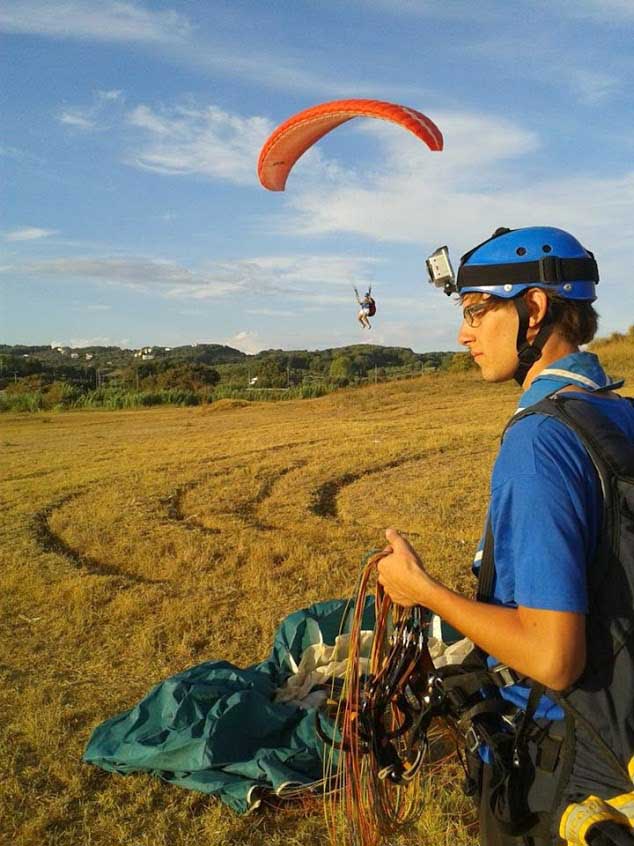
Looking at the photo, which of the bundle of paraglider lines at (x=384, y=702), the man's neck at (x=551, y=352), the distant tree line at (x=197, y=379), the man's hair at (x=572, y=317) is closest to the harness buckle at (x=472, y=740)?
the bundle of paraglider lines at (x=384, y=702)

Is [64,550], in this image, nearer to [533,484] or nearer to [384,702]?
[384,702]

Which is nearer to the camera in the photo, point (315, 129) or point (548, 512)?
point (548, 512)

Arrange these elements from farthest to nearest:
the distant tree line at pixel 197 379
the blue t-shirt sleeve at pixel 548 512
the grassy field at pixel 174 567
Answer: the distant tree line at pixel 197 379, the grassy field at pixel 174 567, the blue t-shirt sleeve at pixel 548 512

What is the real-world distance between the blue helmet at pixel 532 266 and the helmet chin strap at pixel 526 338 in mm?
44

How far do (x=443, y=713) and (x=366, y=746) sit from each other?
0.50 metres

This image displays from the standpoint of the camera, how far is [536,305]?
2082 mm

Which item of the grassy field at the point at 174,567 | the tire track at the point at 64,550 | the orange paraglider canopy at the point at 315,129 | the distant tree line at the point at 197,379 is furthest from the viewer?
the distant tree line at the point at 197,379

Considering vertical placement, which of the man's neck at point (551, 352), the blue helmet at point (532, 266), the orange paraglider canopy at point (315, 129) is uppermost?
the orange paraglider canopy at point (315, 129)

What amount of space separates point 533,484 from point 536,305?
1.86ft

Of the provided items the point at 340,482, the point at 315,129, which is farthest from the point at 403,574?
the point at 340,482

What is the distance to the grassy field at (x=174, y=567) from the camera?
3.91 meters

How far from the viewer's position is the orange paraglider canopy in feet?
20.6

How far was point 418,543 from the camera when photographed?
8.87 metres

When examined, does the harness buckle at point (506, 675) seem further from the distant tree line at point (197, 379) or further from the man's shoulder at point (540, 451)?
the distant tree line at point (197, 379)
